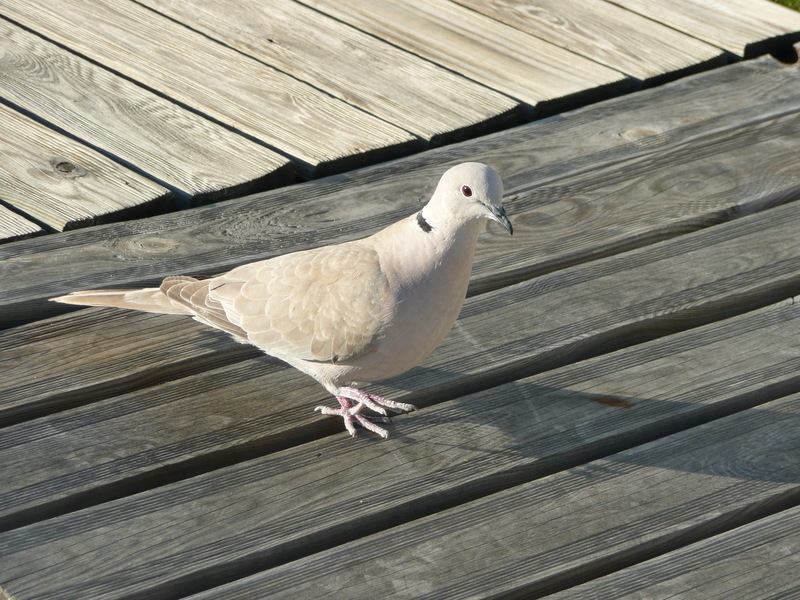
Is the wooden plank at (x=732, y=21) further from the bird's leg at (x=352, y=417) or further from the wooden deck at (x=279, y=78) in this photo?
the bird's leg at (x=352, y=417)

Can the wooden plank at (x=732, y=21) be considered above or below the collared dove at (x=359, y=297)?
above

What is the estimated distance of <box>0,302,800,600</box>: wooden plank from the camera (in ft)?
6.59

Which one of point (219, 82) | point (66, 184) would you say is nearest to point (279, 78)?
point (219, 82)

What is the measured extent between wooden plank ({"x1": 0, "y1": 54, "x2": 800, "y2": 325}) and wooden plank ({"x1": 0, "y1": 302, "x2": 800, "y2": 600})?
0.59 metres

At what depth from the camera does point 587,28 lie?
14.2 ft

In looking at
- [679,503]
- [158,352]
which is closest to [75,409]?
[158,352]

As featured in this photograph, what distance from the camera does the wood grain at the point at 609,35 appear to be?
404 centimetres

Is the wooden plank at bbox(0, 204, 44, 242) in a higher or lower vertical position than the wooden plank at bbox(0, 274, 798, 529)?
higher

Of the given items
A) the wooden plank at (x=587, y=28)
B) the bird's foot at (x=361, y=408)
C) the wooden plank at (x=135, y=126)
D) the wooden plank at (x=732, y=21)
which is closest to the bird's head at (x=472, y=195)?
the bird's foot at (x=361, y=408)

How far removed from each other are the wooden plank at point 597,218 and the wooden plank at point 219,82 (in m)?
0.68

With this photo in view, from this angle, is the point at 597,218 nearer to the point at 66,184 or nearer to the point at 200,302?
the point at 200,302

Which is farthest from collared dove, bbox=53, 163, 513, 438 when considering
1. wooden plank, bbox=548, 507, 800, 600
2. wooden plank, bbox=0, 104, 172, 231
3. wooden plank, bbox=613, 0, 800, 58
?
wooden plank, bbox=613, 0, 800, 58

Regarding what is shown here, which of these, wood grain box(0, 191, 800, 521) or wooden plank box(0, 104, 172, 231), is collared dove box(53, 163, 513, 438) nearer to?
wood grain box(0, 191, 800, 521)

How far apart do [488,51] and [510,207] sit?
1.19 metres
